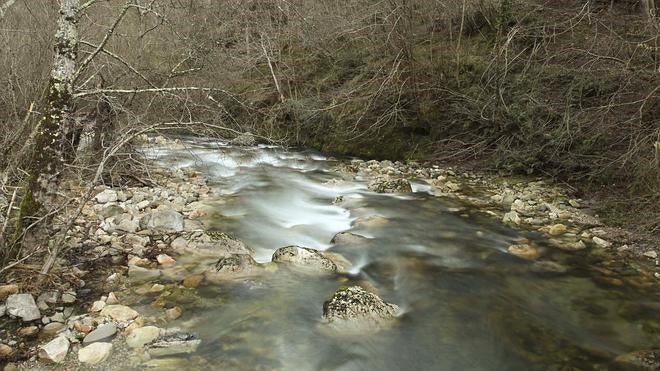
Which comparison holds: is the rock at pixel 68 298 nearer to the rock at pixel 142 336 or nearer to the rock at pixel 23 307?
the rock at pixel 23 307

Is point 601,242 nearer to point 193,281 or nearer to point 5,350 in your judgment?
point 193,281

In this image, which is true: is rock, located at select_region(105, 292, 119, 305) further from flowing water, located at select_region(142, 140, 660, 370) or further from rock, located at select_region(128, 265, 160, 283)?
flowing water, located at select_region(142, 140, 660, 370)

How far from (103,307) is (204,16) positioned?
9.16m

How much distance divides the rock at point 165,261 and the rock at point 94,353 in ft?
5.29

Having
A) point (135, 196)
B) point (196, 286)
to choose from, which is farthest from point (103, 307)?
point (135, 196)

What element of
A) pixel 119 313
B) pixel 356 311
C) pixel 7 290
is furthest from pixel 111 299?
pixel 356 311

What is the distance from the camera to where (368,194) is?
9.09 meters

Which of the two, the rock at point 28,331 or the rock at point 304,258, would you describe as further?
the rock at point 304,258

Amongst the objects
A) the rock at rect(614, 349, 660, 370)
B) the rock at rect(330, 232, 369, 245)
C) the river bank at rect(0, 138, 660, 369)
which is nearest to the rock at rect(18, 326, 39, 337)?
the river bank at rect(0, 138, 660, 369)

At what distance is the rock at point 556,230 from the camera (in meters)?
6.74

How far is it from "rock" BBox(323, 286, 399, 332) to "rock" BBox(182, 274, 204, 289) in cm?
131

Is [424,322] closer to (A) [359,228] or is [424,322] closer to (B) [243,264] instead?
(B) [243,264]

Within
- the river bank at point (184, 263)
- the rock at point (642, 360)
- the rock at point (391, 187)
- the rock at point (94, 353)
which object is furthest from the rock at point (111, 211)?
the rock at point (642, 360)

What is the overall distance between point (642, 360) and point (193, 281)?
3982mm
